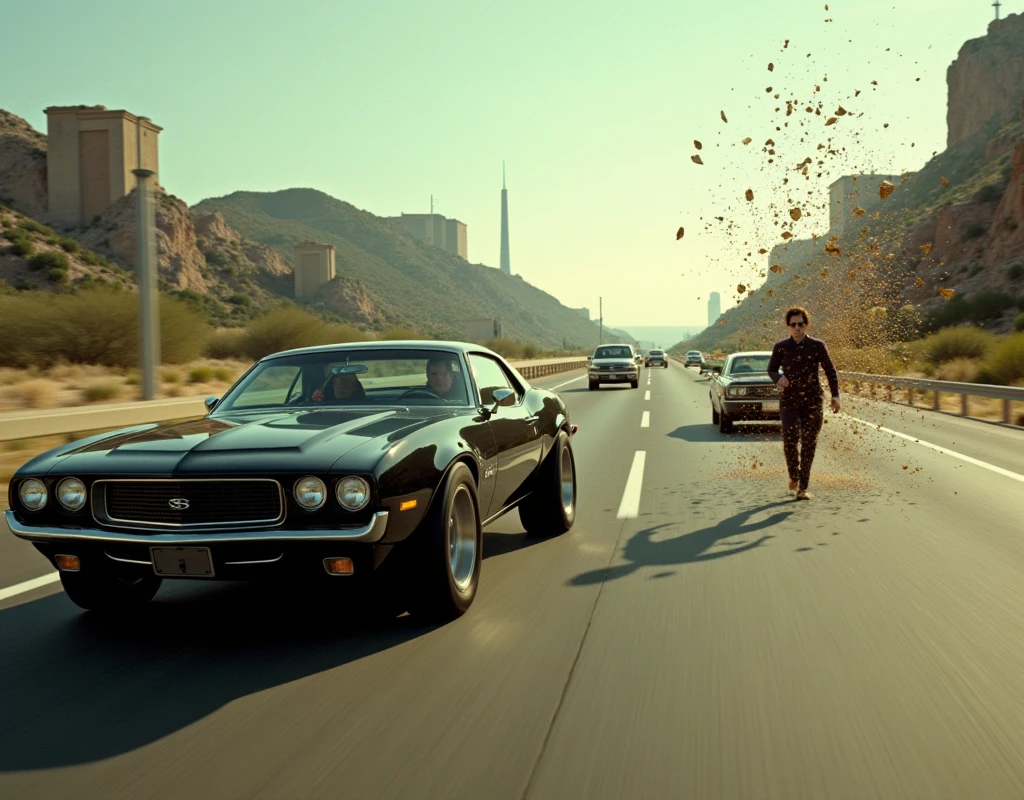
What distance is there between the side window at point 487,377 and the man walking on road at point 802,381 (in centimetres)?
339

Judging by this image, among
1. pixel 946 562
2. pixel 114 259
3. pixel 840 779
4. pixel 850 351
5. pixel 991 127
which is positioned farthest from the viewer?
pixel 991 127

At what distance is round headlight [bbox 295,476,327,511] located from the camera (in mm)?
4668

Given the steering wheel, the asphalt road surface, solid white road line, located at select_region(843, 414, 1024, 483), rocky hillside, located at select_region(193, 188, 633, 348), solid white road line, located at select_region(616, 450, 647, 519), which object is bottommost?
the asphalt road surface

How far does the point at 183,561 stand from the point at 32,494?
3.13 feet

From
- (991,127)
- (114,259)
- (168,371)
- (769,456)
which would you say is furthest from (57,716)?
(991,127)

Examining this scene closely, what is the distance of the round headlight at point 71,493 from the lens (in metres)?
4.90

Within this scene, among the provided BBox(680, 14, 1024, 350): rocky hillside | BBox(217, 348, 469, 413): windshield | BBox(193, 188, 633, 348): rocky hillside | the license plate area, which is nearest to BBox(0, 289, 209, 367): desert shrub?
BBox(680, 14, 1024, 350): rocky hillside

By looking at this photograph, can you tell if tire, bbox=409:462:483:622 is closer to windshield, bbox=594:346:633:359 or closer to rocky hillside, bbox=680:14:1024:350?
rocky hillside, bbox=680:14:1024:350

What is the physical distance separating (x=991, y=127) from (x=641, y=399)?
85527mm

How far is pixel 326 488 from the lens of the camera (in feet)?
15.3

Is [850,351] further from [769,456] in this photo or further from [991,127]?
[991,127]

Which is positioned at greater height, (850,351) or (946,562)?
(850,351)

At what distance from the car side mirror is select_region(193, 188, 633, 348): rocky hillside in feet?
327

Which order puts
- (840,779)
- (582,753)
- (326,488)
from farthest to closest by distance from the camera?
(326,488)
(582,753)
(840,779)
